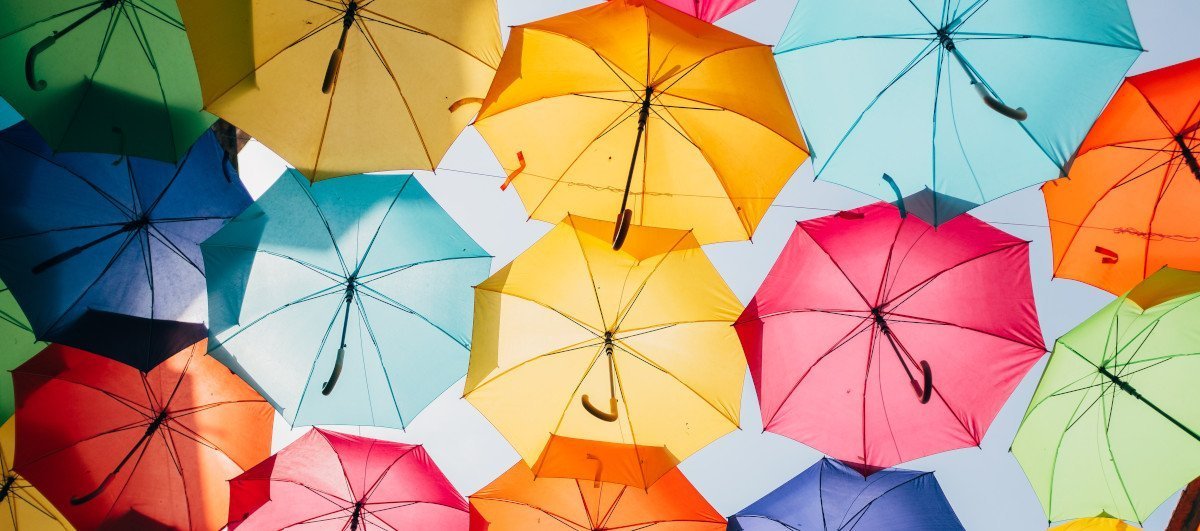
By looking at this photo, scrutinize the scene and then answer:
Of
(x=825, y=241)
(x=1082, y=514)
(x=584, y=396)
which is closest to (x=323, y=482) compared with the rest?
(x=584, y=396)

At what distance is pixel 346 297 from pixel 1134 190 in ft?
21.3

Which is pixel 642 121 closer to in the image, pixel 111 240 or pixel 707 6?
pixel 707 6

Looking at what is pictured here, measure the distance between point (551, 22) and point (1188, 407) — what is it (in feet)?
17.9

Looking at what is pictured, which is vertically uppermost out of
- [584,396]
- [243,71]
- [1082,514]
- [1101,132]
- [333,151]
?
[243,71]

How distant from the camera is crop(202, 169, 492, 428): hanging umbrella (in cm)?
568

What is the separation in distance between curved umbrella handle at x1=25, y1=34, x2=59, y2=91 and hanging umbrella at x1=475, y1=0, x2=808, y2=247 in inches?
126

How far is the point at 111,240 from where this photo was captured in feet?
19.3

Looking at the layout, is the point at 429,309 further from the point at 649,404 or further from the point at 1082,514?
the point at 1082,514

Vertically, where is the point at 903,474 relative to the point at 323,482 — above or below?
below

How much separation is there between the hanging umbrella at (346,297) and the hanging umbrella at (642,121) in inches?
38.3

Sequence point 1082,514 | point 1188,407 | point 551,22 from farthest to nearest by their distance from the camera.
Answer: point 1082,514 < point 1188,407 < point 551,22

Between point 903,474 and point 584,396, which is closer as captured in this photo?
point 584,396

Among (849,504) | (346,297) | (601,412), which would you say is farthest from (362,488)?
(849,504)

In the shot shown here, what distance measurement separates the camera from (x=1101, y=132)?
18.4 ft
